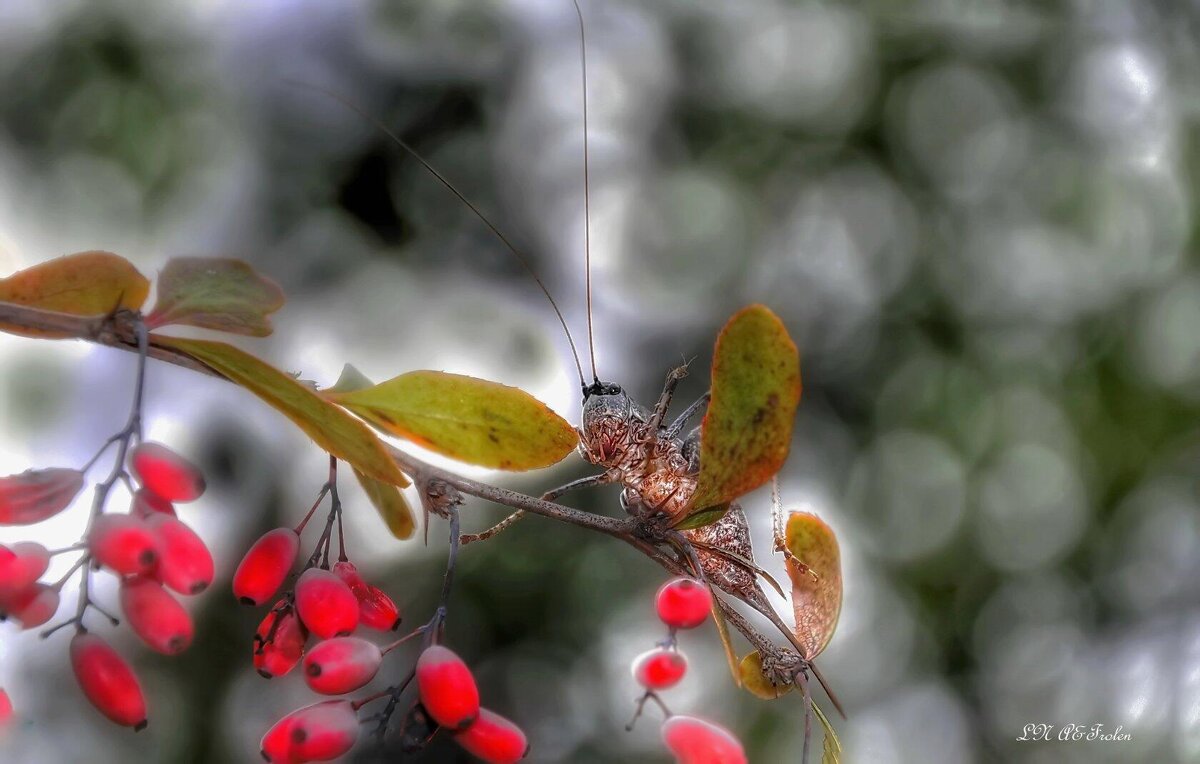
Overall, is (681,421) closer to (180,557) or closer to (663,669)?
(663,669)

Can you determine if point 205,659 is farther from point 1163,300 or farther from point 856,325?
point 1163,300

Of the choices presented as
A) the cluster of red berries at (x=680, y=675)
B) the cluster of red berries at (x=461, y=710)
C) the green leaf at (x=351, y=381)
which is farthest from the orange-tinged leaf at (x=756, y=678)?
the green leaf at (x=351, y=381)

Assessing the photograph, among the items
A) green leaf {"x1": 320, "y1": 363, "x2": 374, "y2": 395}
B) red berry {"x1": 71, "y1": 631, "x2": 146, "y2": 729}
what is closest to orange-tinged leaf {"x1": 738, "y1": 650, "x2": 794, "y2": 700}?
green leaf {"x1": 320, "y1": 363, "x2": 374, "y2": 395}

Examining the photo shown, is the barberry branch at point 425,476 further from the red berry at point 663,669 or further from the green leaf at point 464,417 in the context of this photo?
the red berry at point 663,669

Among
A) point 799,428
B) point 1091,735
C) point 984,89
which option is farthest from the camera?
point 984,89

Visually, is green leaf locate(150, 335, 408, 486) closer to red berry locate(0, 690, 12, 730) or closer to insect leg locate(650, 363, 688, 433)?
red berry locate(0, 690, 12, 730)

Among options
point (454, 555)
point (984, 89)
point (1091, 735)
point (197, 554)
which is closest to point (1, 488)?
point (197, 554)

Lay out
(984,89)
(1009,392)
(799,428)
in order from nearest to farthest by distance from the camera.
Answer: (1009,392) < (799,428) < (984,89)
